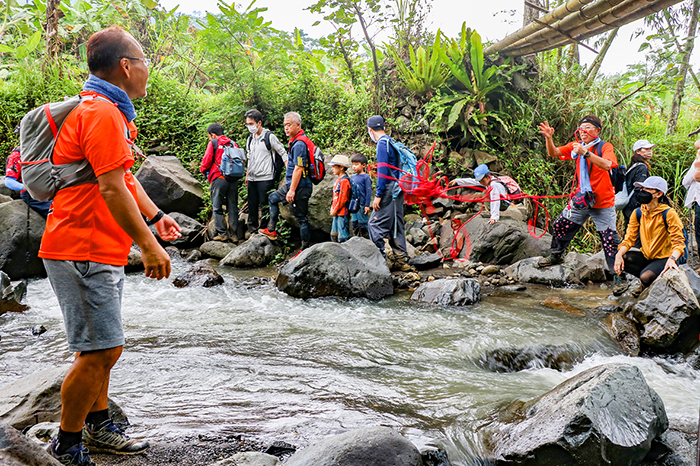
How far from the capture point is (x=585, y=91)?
10141 mm

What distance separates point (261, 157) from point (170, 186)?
104 inches

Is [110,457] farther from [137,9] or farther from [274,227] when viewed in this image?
[137,9]

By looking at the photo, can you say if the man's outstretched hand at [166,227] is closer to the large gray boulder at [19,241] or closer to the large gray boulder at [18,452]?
the large gray boulder at [18,452]

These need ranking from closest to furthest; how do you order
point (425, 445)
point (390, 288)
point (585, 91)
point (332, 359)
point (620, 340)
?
point (425, 445) < point (332, 359) < point (620, 340) < point (390, 288) < point (585, 91)

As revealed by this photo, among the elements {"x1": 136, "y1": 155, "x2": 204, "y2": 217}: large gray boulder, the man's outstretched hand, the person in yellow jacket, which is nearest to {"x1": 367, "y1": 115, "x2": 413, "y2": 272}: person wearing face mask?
the person in yellow jacket

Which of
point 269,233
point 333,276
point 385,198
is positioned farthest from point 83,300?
point 269,233

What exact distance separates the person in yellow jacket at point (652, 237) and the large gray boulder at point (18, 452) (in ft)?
19.3

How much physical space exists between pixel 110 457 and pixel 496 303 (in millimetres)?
4894

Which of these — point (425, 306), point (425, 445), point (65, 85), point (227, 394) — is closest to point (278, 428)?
point (227, 394)

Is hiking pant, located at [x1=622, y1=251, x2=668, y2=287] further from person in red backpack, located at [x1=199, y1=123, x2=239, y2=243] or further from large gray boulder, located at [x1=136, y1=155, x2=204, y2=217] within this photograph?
large gray boulder, located at [x1=136, y1=155, x2=204, y2=217]

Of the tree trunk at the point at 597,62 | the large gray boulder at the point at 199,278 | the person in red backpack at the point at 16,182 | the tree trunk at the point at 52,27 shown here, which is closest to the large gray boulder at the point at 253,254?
the large gray boulder at the point at 199,278

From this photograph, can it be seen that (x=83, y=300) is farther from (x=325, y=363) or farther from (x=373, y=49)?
(x=373, y=49)

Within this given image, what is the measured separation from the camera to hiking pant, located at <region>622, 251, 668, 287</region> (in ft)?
17.6

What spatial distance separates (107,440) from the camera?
2297 millimetres
